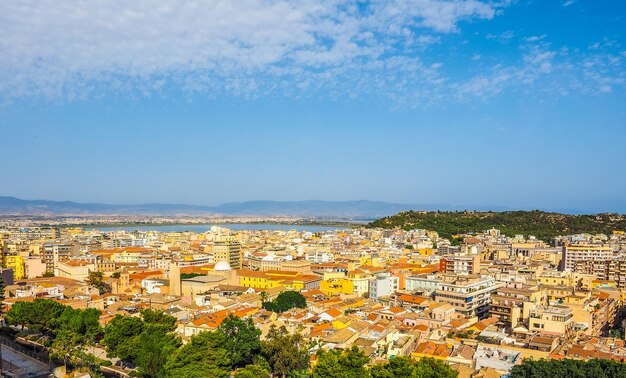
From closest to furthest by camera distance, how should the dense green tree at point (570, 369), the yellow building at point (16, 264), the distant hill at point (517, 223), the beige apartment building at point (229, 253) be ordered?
1. the dense green tree at point (570, 369)
2. the yellow building at point (16, 264)
3. the beige apartment building at point (229, 253)
4. the distant hill at point (517, 223)

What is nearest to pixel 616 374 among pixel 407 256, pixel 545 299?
pixel 545 299

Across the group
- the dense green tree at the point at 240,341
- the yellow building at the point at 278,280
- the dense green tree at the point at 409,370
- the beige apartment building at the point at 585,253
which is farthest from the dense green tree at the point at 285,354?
the beige apartment building at the point at 585,253

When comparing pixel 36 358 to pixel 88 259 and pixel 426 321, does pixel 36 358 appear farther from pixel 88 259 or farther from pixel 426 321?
pixel 88 259

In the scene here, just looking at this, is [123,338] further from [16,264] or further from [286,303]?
[16,264]

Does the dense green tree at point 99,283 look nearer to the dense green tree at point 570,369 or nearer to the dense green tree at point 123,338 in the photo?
the dense green tree at point 123,338

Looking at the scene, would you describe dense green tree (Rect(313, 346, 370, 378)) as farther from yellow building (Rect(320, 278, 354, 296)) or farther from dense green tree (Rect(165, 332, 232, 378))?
yellow building (Rect(320, 278, 354, 296))

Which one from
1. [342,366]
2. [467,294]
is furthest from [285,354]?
[467,294]
